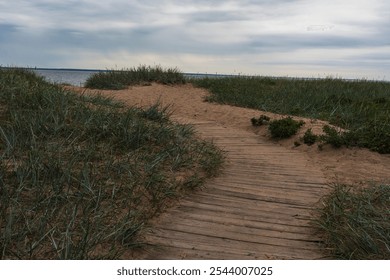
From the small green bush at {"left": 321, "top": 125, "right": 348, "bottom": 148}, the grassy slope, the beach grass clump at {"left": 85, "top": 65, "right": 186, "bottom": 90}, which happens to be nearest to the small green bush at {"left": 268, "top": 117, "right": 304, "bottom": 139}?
the grassy slope

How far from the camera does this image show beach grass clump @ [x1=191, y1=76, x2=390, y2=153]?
26.8 ft

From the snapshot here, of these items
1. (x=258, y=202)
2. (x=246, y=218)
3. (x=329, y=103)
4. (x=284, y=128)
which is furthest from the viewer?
(x=329, y=103)

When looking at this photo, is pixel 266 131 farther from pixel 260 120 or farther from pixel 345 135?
pixel 345 135

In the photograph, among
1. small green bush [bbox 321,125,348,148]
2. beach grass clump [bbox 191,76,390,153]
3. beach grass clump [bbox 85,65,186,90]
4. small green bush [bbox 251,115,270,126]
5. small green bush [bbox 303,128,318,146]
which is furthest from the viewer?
beach grass clump [bbox 85,65,186,90]

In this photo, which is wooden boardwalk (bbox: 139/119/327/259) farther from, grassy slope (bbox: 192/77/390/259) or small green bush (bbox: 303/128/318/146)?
small green bush (bbox: 303/128/318/146)

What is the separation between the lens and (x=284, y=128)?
9.26 m

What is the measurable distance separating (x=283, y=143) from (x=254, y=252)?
5.54m

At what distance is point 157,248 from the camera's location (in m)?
3.91

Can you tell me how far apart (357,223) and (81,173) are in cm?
314

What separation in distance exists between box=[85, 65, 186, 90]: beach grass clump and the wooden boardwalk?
42.3 feet

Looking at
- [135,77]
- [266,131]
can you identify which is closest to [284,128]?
[266,131]

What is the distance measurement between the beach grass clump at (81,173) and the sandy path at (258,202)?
0.98 feet

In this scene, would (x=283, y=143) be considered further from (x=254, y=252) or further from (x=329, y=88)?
(x=329, y=88)

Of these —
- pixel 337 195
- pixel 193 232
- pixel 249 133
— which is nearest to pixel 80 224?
pixel 193 232
